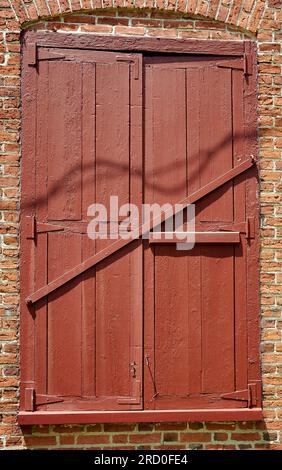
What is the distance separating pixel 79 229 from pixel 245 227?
1.28 meters

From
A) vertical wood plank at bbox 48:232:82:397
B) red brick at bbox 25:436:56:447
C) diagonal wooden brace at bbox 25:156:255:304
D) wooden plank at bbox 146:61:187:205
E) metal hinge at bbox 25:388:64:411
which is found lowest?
red brick at bbox 25:436:56:447

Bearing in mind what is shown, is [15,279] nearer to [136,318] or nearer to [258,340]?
[136,318]

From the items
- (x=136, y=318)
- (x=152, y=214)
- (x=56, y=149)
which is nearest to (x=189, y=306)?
(x=136, y=318)

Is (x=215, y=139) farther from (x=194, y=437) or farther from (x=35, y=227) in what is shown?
(x=194, y=437)

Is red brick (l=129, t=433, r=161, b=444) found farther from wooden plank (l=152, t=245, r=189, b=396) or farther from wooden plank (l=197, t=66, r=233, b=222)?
wooden plank (l=197, t=66, r=233, b=222)

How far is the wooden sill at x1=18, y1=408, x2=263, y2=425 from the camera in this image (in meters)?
4.36

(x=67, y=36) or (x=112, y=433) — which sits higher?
(x=67, y=36)

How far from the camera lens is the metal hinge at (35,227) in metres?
A: 4.48

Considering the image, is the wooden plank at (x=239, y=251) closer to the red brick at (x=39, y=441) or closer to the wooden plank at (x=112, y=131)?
the wooden plank at (x=112, y=131)

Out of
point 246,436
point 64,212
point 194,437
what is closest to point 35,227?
point 64,212

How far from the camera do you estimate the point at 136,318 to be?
4.51m

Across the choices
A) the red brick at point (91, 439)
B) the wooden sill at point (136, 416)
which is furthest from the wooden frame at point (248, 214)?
the red brick at point (91, 439)

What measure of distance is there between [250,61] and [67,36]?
1.44 metres

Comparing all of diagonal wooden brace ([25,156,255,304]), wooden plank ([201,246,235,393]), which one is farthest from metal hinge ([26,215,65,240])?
wooden plank ([201,246,235,393])
